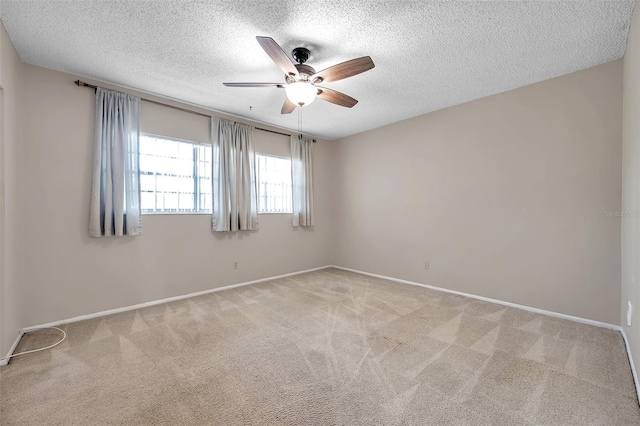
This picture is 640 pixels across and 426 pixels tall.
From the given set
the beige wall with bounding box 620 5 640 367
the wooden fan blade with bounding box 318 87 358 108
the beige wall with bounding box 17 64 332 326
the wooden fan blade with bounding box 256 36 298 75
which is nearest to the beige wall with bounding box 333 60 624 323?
the beige wall with bounding box 620 5 640 367

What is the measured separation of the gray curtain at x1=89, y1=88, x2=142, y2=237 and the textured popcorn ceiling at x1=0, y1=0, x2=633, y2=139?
31cm

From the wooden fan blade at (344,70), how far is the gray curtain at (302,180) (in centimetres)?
271

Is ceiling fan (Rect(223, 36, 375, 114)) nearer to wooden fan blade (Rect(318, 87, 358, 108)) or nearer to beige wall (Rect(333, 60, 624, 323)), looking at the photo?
wooden fan blade (Rect(318, 87, 358, 108))

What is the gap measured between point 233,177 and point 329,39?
8.10 ft

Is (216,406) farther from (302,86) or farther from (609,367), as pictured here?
A: (609,367)

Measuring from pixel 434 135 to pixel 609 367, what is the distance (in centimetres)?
317

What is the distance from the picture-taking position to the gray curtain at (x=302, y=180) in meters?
5.11

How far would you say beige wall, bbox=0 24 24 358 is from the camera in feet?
6.90

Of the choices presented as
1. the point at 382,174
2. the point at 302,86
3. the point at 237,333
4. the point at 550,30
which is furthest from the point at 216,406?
the point at 382,174

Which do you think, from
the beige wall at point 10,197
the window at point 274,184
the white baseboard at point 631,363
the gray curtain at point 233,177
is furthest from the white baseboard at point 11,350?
the white baseboard at point 631,363

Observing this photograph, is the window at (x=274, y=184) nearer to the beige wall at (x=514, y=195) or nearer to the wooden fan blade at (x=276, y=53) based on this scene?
the beige wall at (x=514, y=195)

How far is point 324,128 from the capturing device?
16.2ft

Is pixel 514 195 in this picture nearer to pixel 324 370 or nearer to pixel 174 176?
pixel 324 370

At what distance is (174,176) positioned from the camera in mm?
3736
